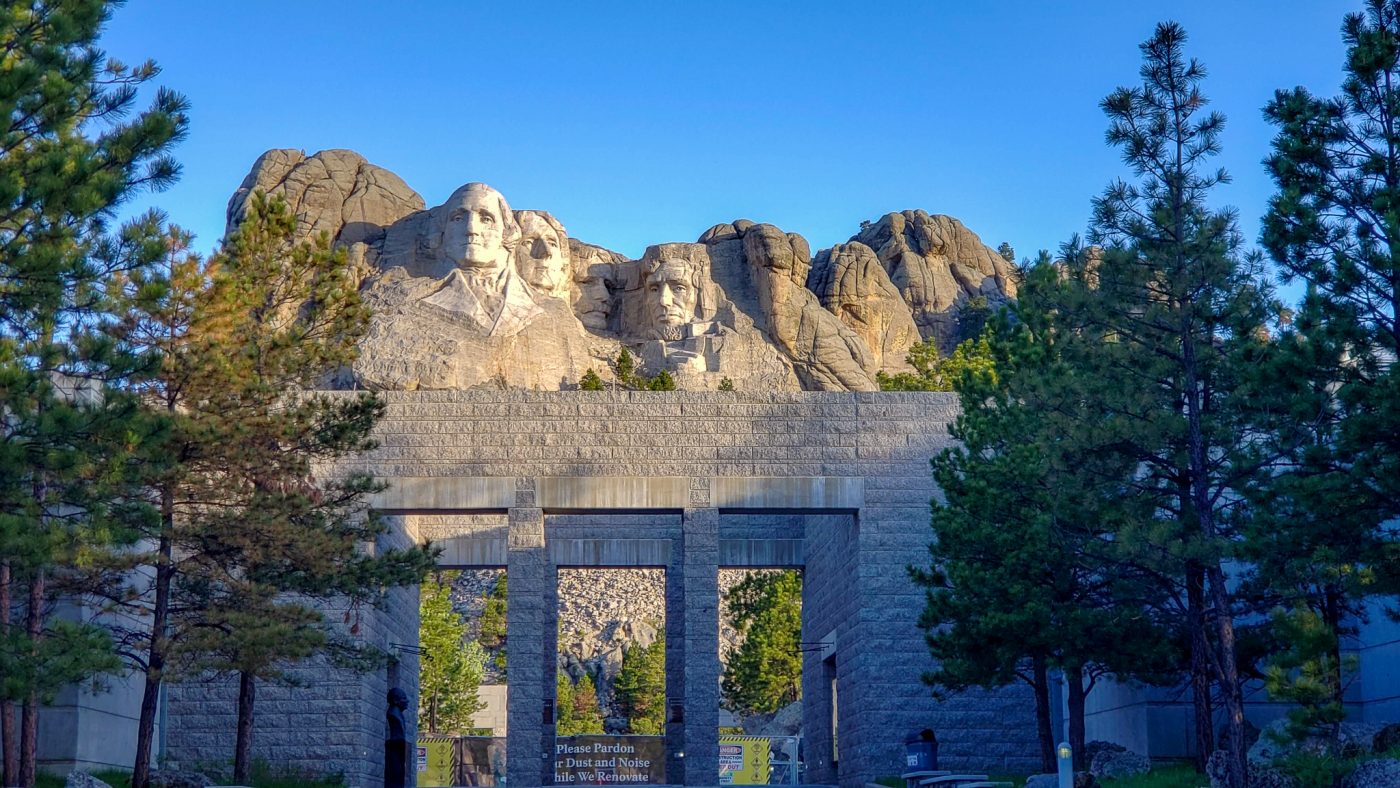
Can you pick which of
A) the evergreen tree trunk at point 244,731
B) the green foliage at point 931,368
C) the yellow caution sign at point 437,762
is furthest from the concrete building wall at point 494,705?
the evergreen tree trunk at point 244,731

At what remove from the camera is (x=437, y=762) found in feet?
98.6

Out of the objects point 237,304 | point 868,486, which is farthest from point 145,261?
point 868,486

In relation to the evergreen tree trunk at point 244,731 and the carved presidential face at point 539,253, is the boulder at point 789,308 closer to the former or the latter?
the carved presidential face at point 539,253

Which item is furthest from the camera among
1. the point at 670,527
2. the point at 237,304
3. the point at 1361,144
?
the point at 670,527

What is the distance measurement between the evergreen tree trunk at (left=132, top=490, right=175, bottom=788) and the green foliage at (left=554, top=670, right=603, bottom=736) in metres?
47.9

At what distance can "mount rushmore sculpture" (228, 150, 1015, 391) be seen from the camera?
39.2 metres

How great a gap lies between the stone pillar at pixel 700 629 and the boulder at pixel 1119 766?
6.82 meters

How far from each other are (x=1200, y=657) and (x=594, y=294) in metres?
35.7

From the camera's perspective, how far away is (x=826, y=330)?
4862cm

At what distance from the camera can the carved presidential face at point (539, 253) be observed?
4419cm

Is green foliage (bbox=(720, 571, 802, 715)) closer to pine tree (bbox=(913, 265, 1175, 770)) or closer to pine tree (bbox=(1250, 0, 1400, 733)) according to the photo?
pine tree (bbox=(913, 265, 1175, 770))

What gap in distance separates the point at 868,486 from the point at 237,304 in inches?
417

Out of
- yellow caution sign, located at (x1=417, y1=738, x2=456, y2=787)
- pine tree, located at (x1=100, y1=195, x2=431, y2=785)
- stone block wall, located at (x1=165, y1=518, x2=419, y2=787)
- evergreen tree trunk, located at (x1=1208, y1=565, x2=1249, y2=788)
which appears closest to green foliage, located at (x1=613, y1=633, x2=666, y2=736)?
yellow caution sign, located at (x1=417, y1=738, x2=456, y2=787)

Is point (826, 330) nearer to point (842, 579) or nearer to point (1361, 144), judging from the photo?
point (842, 579)
